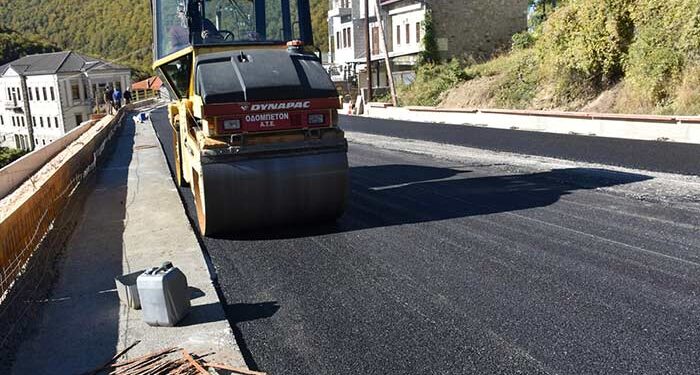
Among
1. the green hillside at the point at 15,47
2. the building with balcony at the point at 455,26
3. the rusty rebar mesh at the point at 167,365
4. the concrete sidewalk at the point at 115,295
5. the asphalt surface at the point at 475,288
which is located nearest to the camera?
the rusty rebar mesh at the point at 167,365

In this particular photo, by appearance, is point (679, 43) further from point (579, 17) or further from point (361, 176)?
point (361, 176)

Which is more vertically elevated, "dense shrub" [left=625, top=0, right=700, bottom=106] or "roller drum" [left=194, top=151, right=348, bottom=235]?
"dense shrub" [left=625, top=0, right=700, bottom=106]

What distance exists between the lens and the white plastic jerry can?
4.49 m

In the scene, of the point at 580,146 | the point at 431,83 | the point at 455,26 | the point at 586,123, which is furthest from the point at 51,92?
the point at 580,146

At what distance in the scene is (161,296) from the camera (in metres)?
4.50

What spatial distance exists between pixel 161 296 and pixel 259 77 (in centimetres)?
297

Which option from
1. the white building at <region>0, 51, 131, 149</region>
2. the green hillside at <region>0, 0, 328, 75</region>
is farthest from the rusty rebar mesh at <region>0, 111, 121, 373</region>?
the green hillside at <region>0, 0, 328, 75</region>

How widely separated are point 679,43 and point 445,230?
1387cm

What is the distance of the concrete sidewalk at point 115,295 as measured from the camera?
4238 millimetres

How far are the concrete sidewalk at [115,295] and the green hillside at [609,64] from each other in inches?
565

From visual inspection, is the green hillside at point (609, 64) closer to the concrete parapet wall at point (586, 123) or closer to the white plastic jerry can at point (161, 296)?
the concrete parapet wall at point (586, 123)

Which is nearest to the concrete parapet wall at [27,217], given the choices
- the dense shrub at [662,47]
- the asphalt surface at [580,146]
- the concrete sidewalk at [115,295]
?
Answer: the concrete sidewalk at [115,295]

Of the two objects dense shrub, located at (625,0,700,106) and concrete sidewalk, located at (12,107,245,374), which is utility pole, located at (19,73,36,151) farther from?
concrete sidewalk, located at (12,107,245,374)

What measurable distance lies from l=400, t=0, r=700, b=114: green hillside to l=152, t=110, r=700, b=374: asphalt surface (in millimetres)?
10885
